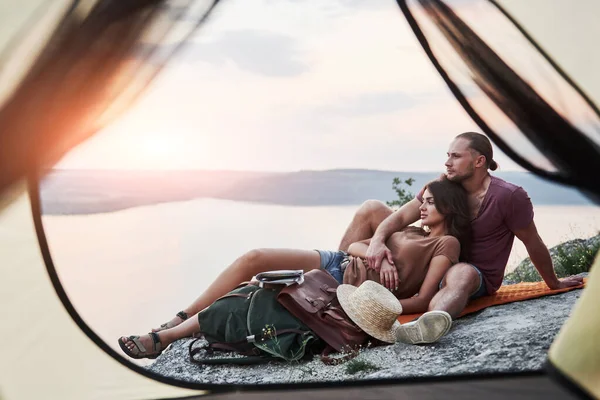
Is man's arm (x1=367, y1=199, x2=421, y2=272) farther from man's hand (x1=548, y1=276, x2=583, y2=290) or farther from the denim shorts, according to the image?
man's hand (x1=548, y1=276, x2=583, y2=290)

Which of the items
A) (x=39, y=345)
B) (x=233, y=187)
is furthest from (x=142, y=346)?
(x=233, y=187)

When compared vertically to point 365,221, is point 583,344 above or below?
below

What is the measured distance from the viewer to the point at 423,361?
2363mm

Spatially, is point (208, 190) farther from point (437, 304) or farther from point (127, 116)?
point (437, 304)

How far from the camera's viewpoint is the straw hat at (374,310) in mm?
2398

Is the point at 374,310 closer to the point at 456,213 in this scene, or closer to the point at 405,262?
the point at 405,262

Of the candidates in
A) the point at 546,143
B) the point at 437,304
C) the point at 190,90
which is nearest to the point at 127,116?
the point at 190,90

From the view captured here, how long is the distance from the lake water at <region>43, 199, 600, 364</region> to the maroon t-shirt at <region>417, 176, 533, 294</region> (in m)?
0.06

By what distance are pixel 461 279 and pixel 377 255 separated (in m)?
0.30

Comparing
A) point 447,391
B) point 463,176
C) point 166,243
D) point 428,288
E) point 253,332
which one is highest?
point 463,176

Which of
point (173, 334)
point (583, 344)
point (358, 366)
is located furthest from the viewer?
point (173, 334)

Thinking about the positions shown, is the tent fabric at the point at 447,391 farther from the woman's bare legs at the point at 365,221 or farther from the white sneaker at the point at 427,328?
the woman's bare legs at the point at 365,221

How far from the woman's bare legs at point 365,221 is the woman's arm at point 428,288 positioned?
0.26 metres

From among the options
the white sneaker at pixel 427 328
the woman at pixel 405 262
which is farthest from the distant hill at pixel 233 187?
the white sneaker at pixel 427 328
